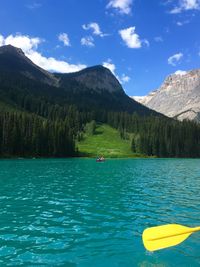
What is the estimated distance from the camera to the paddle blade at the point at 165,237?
16531 mm

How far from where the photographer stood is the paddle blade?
1653 centimetres

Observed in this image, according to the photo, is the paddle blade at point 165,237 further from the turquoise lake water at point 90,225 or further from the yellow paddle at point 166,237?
the turquoise lake water at point 90,225

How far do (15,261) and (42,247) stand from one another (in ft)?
8.46

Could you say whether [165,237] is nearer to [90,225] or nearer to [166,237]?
[166,237]

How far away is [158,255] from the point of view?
17922mm

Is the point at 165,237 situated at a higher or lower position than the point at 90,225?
higher

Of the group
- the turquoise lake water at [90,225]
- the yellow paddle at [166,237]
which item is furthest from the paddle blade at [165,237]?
the turquoise lake water at [90,225]

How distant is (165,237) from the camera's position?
16844 millimetres

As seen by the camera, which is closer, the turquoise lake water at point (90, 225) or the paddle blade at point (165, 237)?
the paddle blade at point (165, 237)

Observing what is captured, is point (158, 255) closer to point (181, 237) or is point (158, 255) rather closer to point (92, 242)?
point (181, 237)

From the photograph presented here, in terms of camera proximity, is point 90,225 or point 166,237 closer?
point 166,237

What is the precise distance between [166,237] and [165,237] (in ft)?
0.22

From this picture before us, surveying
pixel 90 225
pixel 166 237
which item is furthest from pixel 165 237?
pixel 90 225

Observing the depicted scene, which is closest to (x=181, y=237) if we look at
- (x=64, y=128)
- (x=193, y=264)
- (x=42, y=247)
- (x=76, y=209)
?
(x=193, y=264)
